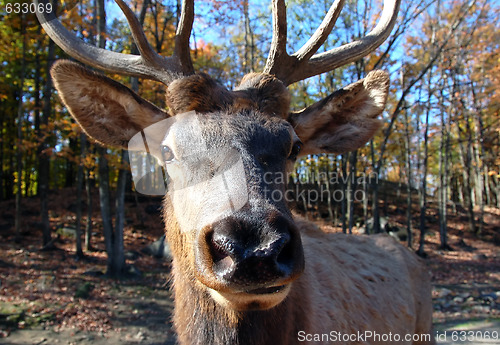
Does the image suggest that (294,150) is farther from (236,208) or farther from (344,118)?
(236,208)

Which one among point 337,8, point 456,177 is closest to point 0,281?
point 337,8

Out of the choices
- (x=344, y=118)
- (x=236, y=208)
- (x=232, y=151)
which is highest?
(x=344, y=118)

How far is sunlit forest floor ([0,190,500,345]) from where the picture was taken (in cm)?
815

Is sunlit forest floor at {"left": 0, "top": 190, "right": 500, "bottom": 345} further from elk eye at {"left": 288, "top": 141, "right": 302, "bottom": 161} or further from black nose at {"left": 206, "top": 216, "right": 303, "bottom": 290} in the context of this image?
black nose at {"left": 206, "top": 216, "right": 303, "bottom": 290}

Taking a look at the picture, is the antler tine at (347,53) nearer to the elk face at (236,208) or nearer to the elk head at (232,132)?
the elk head at (232,132)

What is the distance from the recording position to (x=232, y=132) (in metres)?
2.76

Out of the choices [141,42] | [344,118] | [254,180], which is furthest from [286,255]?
[141,42]

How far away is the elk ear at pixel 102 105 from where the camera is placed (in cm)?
327
